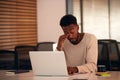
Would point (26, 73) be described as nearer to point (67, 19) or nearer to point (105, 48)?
point (67, 19)

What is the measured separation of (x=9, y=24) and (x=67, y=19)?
3301mm

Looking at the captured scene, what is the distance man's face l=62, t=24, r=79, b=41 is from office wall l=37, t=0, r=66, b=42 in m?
3.94

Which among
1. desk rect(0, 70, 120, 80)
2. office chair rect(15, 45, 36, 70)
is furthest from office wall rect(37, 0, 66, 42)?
desk rect(0, 70, 120, 80)

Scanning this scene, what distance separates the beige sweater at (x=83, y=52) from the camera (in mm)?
4449

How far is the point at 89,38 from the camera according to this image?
15.0ft

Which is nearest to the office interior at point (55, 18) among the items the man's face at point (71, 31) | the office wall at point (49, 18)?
the office wall at point (49, 18)

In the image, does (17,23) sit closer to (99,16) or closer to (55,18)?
(55,18)

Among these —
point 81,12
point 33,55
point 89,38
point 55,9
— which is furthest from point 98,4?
point 33,55

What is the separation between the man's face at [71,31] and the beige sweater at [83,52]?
0.15 meters

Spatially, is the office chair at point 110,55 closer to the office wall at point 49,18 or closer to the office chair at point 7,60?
the office chair at point 7,60

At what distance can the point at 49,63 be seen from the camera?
3.88m

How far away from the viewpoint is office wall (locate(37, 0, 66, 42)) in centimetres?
848

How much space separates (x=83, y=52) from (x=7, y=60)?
5.51 ft

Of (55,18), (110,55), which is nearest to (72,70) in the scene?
(110,55)
